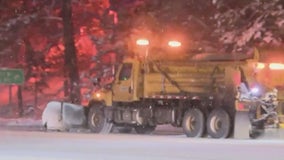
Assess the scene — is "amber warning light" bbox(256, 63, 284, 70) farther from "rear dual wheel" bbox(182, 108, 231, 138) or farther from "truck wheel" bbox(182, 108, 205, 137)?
"truck wheel" bbox(182, 108, 205, 137)

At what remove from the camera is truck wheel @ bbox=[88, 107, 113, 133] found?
79.1 ft

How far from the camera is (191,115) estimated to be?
2173 cm

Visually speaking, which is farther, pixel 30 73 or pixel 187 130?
pixel 30 73

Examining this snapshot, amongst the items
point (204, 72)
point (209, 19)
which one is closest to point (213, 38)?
point (209, 19)

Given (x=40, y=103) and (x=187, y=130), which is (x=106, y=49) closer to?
(x=187, y=130)

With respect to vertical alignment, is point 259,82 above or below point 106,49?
below

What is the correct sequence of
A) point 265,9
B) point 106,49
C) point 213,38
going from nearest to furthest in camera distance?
point 265,9, point 213,38, point 106,49

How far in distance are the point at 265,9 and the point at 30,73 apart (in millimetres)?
17413

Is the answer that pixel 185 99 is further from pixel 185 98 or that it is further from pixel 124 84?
pixel 124 84

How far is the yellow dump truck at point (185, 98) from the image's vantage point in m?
20.7

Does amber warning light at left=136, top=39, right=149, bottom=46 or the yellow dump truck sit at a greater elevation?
amber warning light at left=136, top=39, right=149, bottom=46

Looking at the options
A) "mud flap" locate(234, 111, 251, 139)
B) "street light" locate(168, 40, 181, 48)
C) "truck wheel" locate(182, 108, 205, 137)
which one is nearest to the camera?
"mud flap" locate(234, 111, 251, 139)

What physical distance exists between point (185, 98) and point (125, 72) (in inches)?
101

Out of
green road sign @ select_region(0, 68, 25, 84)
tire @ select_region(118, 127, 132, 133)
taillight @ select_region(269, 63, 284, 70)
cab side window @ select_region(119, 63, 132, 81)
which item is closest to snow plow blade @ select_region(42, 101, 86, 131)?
tire @ select_region(118, 127, 132, 133)
